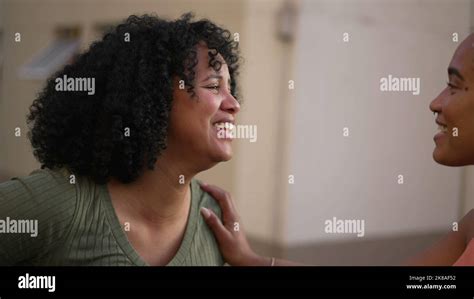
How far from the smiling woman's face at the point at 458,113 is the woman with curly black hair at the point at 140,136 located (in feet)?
2.07

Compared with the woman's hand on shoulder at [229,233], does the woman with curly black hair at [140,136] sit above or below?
above

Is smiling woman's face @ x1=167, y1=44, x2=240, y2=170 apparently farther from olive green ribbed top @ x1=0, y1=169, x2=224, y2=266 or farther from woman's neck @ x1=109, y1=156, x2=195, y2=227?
olive green ribbed top @ x1=0, y1=169, x2=224, y2=266

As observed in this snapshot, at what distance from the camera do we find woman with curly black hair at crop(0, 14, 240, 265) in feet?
6.98

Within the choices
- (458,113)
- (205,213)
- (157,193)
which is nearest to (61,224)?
(157,193)

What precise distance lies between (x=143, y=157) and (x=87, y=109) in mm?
221

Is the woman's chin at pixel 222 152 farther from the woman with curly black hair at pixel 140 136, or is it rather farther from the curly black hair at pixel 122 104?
the curly black hair at pixel 122 104

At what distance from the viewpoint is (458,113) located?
7.08ft

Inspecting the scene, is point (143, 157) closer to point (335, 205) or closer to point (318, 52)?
point (335, 205)

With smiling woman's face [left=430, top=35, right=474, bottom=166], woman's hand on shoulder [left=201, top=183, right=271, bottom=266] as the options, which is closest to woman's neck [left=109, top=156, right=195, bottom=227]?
woman's hand on shoulder [left=201, top=183, right=271, bottom=266]

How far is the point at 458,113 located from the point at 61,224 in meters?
1.17

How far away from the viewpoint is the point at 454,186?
3307 millimetres

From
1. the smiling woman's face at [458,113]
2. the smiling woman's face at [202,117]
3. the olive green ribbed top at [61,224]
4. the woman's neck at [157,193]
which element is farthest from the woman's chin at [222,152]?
the smiling woman's face at [458,113]

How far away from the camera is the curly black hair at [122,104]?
2.18 metres
